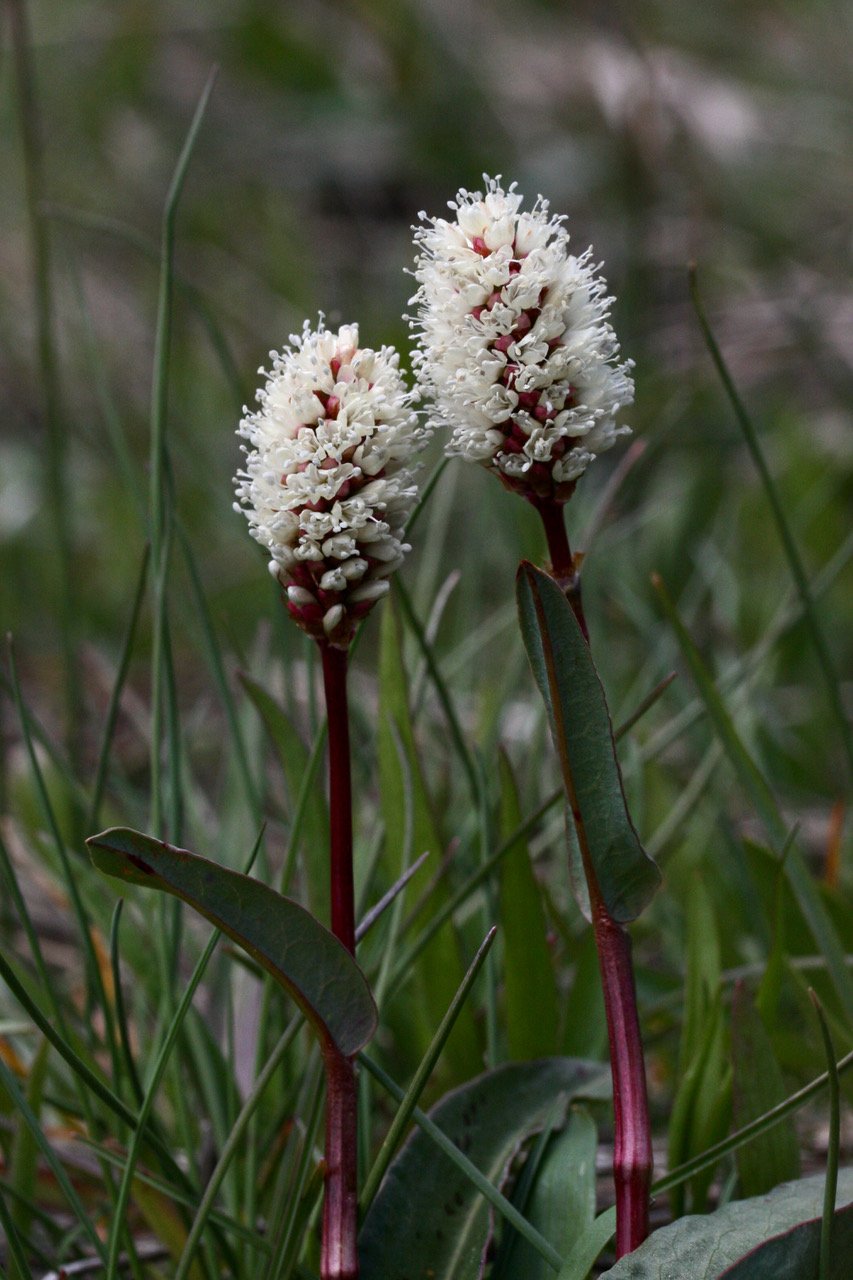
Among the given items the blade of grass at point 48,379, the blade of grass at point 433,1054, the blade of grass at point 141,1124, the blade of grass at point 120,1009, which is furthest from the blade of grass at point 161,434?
the blade of grass at point 48,379

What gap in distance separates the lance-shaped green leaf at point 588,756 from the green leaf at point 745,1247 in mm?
179

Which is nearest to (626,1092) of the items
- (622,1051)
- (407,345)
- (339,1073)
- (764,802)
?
(622,1051)

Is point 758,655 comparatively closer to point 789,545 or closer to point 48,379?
point 789,545

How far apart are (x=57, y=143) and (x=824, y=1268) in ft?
14.2

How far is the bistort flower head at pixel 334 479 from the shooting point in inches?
26.8

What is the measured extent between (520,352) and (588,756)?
8.6 inches

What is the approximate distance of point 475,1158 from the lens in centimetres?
85

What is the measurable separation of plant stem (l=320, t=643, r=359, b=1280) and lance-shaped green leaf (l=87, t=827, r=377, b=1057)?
0.02 meters

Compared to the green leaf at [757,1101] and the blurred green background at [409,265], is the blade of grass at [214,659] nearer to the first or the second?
the blurred green background at [409,265]

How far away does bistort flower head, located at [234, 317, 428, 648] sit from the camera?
681 mm

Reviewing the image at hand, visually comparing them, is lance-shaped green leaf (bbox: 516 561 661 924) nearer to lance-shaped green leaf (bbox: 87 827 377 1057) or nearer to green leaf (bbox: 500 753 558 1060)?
lance-shaped green leaf (bbox: 87 827 377 1057)

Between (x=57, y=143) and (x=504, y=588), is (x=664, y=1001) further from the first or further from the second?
(x=57, y=143)

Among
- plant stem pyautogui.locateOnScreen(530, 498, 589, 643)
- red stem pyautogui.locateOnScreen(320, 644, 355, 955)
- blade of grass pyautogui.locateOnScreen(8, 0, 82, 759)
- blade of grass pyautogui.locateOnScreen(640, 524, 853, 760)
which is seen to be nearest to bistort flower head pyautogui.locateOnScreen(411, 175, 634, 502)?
plant stem pyautogui.locateOnScreen(530, 498, 589, 643)

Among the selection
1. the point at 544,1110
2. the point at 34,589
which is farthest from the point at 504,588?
the point at 544,1110
